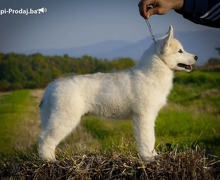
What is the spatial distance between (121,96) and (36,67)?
28.8 feet

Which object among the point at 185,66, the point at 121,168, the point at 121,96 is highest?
the point at 185,66

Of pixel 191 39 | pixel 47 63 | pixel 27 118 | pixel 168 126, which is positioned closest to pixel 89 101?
pixel 191 39

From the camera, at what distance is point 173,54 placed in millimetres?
5617

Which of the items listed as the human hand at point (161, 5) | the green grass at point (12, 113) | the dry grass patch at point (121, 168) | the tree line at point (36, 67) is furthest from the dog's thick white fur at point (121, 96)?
the tree line at point (36, 67)

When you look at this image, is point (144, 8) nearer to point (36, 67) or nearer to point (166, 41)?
point (166, 41)

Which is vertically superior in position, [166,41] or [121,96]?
[166,41]

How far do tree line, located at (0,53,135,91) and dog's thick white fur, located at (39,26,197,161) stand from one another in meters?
7.44

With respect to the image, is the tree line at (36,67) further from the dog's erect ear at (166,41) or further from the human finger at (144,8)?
the human finger at (144,8)

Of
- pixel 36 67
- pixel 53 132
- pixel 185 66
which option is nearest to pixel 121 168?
pixel 53 132

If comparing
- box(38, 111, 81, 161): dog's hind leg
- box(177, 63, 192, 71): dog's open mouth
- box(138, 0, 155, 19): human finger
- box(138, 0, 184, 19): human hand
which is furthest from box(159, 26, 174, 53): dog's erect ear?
box(38, 111, 81, 161): dog's hind leg

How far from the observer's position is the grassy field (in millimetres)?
5880

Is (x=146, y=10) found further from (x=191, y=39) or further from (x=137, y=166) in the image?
(x=191, y=39)

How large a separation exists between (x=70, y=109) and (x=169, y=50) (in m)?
1.19

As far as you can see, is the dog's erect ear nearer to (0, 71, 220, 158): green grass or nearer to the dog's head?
the dog's head
